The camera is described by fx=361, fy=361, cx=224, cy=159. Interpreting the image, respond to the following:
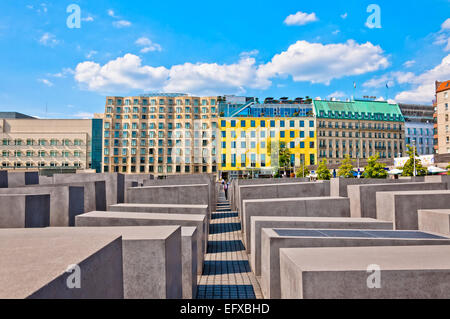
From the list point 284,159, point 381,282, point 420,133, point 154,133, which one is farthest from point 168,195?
point 420,133

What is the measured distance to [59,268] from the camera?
2.72 m

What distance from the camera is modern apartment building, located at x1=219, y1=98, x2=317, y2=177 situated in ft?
238

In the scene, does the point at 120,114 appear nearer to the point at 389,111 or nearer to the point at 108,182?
the point at 389,111

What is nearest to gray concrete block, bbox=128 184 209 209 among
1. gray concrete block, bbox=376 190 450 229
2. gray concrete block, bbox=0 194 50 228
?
gray concrete block, bbox=0 194 50 228

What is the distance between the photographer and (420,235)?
7.32m

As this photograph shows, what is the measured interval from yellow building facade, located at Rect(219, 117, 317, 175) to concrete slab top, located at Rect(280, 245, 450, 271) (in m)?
65.3

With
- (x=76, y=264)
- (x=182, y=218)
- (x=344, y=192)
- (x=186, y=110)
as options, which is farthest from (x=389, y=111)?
(x=76, y=264)

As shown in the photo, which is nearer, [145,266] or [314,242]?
[145,266]

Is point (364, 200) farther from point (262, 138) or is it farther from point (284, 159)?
point (262, 138)

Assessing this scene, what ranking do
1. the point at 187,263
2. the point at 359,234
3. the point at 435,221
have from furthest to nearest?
the point at 435,221
the point at 187,263
the point at 359,234

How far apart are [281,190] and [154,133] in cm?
7070

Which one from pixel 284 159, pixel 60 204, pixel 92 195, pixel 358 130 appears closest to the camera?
pixel 60 204
